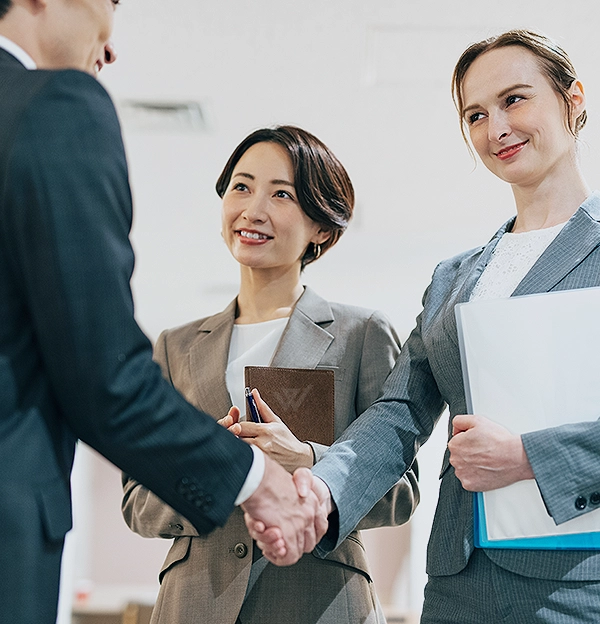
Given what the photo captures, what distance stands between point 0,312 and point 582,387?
91 cm

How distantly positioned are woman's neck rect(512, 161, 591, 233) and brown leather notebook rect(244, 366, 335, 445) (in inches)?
→ 20.6

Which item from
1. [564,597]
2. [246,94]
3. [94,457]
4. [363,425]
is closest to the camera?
[564,597]

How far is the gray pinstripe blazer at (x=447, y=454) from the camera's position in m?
1.33

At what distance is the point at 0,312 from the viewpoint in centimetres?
106

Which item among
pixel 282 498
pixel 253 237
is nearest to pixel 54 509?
pixel 282 498

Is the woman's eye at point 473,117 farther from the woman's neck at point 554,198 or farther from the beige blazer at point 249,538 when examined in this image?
the beige blazer at point 249,538

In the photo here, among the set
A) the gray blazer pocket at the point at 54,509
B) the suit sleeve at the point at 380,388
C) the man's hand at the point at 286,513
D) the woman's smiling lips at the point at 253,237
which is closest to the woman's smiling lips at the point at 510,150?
the suit sleeve at the point at 380,388

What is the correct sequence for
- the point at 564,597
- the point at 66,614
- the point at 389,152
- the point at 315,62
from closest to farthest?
the point at 564,597 → the point at 315,62 → the point at 389,152 → the point at 66,614

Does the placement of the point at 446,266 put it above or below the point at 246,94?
below

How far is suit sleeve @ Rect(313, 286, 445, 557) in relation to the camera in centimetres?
159

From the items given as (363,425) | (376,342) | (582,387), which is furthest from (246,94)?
(582,387)

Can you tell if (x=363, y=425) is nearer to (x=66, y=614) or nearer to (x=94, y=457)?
(x=66, y=614)

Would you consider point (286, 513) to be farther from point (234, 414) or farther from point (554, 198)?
point (554, 198)

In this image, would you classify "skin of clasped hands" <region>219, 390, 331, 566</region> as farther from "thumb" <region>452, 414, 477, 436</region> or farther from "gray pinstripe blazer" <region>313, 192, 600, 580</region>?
"thumb" <region>452, 414, 477, 436</region>
